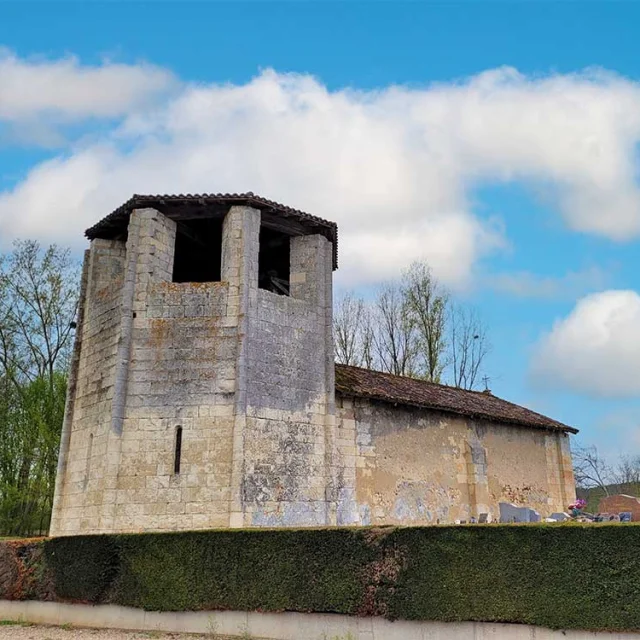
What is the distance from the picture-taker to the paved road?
349 inches

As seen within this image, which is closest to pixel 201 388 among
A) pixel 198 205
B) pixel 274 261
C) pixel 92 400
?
pixel 92 400

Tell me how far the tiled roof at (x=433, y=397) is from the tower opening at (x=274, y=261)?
7.87 ft

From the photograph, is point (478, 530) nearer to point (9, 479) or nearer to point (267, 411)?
point (267, 411)

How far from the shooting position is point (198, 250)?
16406mm

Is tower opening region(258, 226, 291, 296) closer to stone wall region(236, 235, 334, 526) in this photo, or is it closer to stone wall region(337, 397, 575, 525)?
stone wall region(236, 235, 334, 526)

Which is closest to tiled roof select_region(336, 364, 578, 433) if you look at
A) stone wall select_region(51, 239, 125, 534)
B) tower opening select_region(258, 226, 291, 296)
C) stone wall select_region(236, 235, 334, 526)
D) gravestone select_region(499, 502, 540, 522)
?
stone wall select_region(236, 235, 334, 526)

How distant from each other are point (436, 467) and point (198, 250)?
7.54m

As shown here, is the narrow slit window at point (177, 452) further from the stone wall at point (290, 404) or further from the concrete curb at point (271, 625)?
the concrete curb at point (271, 625)

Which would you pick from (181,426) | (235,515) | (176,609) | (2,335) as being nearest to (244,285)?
(181,426)

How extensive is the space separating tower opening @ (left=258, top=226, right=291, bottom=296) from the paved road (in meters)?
8.09

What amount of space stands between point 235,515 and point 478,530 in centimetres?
477

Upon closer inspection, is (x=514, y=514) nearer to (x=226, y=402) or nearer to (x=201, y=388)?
(x=226, y=402)

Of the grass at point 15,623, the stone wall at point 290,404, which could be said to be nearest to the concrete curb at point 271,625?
the grass at point 15,623

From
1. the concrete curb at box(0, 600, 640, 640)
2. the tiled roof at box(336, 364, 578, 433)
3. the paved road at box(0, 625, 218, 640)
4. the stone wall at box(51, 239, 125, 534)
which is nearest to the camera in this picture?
the concrete curb at box(0, 600, 640, 640)
